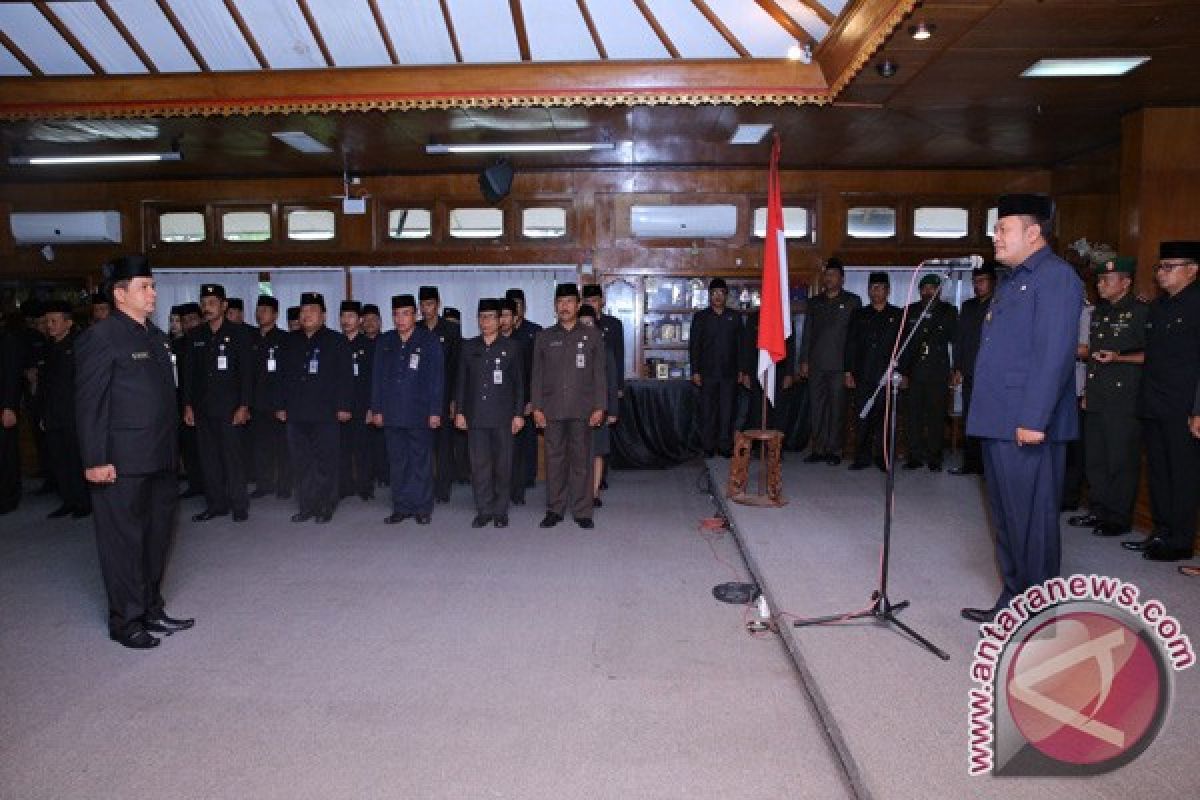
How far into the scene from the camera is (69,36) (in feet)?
18.2

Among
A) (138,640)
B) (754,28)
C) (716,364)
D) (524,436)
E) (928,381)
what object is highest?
(754,28)

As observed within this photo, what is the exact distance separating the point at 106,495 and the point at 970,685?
3.85m

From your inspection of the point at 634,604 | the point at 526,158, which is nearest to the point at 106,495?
the point at 634,604

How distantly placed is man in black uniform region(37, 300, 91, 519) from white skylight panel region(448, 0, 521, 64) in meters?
4.19

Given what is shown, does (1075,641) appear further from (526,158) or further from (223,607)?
(526,158)

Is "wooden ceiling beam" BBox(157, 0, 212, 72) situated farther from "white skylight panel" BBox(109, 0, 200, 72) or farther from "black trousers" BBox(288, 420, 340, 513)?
"black trousers" BBox(288, 420, 340, 513)

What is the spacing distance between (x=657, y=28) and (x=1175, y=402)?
4038 mm

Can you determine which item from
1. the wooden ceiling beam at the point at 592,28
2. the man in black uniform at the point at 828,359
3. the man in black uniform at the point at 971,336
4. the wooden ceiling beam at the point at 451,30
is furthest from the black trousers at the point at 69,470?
the man in black uniform at the point at 971,336

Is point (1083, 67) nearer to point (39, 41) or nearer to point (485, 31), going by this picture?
point (485, 31)

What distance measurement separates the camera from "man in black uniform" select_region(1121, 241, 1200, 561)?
14.4 feet

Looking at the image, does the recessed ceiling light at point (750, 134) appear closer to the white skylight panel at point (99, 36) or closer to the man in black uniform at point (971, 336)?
the man in black uniform at point (971, 336)

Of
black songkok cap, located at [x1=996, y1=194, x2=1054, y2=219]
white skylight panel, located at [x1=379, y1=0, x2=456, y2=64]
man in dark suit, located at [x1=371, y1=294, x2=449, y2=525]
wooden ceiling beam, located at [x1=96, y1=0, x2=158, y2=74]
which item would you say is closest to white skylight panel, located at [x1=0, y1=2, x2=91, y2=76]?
wooden ceiling beam, located at [x1=96, y1=0, x2=158, y2=74]

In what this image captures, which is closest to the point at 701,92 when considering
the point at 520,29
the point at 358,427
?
the point at 520,29

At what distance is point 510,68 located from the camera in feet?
19.1
